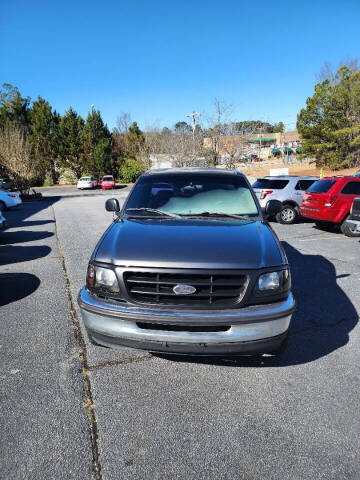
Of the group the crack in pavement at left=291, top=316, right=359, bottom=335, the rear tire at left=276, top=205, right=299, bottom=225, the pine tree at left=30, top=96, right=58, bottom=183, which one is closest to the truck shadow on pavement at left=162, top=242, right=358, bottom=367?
the crack in pavement at left=291, top=316, right=359, bottom=335

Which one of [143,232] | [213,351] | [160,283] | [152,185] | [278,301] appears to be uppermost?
[152,185]

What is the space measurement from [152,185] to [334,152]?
34457 mm

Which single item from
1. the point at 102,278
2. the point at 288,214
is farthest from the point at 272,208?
the point at 288,214

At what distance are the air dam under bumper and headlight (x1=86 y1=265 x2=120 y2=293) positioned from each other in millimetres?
143

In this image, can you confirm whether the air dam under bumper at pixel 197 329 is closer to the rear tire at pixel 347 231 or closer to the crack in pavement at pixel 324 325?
the crack in pavement at pixel 324 325

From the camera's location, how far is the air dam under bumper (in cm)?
238

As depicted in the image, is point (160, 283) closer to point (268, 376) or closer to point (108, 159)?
point (268, 376)

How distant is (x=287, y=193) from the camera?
38.4 ft

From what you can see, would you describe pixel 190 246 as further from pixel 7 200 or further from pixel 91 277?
pixel 7 200

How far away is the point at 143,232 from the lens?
119 inches

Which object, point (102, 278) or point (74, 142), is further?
point (74, 142)

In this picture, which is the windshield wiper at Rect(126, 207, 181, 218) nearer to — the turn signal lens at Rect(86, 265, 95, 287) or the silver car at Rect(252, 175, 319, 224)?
the turn signal lens at Rect(86, 265, 95, 287)

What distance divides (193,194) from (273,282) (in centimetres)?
183

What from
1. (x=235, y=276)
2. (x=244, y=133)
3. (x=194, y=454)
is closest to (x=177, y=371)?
(x=194, y=454)
